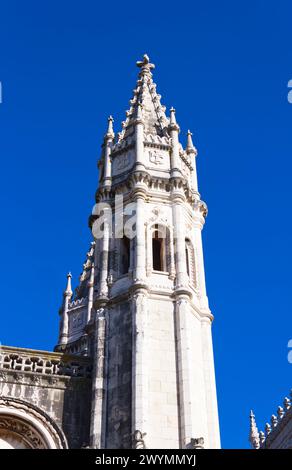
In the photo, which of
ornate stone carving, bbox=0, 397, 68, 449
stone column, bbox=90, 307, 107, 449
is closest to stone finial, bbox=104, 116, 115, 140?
stone column, bbox=90, 307, 107, 449

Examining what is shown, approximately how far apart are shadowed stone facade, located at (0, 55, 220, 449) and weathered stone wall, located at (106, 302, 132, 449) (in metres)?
0.04

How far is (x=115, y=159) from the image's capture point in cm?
3169

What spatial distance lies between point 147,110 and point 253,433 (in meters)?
17.7

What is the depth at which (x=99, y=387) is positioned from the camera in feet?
80.9

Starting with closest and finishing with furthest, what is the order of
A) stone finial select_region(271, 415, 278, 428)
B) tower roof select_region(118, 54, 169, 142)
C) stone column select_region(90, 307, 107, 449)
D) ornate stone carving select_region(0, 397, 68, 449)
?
stone column select_region(90, 307, 107, 449) → ornate stone carving select_region(0, 397, 68, 449) → tower roof select_region(118, 54, 169, 142) → stone finial select_region(271, 415, 278, 428)

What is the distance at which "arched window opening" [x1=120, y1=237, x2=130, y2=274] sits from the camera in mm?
28223

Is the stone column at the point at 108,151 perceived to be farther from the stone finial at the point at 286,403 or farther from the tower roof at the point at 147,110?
the stone finial at the point at 286,403

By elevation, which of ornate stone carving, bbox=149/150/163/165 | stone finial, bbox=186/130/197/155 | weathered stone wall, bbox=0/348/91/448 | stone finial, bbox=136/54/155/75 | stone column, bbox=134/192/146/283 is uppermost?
stone finial, bbox=136/54/155/75

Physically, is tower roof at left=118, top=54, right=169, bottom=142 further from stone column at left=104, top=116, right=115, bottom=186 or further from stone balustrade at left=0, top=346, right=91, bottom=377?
stone balustrade at left=0, top=346, right=91, bottom=377

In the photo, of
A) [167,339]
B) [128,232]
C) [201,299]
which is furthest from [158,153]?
[167,339]

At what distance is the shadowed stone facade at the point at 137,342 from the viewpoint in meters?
23.7
